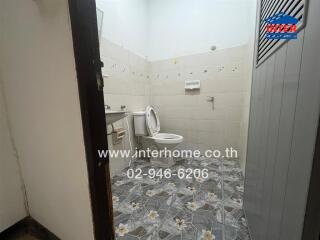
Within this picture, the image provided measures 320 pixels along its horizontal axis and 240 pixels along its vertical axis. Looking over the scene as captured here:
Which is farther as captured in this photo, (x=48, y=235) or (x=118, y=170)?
(x=118, y=170)

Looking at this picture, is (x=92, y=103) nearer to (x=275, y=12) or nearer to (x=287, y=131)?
(x=287, y=131)

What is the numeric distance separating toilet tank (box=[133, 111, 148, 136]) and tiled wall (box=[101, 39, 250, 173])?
0.11 metres

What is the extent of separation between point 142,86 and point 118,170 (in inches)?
50.4

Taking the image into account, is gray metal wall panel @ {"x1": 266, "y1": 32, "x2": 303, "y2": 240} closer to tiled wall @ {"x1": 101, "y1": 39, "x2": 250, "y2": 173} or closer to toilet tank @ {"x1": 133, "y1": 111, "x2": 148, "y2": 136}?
tiled wall @ {"x1": 101, "y1": 39, "x2": 250, "y2": 173}

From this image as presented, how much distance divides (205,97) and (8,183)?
88.7 inches

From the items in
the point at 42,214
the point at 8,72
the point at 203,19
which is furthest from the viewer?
the point at 203,19

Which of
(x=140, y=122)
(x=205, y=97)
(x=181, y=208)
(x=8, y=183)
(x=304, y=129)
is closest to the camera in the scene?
(x=304, y=129)

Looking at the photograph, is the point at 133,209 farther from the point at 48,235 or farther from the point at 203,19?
the point at 203,19

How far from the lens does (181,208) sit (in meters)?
1.31

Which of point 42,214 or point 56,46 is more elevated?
point 56,46

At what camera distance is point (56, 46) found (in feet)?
2.15

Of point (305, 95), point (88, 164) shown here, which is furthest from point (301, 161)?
point (88, 164)

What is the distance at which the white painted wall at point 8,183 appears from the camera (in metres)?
1.01

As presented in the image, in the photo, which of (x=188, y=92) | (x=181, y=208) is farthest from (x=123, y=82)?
(x=181, y=208)
